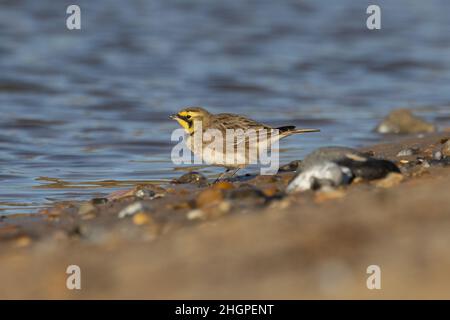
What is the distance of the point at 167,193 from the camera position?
8773 millimetres

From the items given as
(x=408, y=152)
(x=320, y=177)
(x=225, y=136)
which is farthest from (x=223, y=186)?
(x=408, y=152)

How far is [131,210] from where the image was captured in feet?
25.1

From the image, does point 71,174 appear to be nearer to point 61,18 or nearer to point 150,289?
point 150,289

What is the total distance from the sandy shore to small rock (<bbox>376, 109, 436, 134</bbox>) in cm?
542

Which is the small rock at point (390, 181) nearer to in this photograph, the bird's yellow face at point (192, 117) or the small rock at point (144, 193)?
the small rock at point (144, 193)

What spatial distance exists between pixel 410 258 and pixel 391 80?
13.8 meters

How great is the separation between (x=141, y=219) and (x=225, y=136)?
2163 mm

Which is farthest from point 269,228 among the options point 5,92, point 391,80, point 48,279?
point 391,80

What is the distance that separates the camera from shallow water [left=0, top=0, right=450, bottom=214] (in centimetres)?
1218

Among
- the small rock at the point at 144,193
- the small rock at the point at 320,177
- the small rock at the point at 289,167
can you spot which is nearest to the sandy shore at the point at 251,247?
the small rock at the point at 320,177

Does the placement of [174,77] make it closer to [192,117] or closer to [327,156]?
[192,117]

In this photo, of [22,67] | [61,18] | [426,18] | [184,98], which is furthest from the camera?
[426,18]

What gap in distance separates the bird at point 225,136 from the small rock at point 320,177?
1.29m

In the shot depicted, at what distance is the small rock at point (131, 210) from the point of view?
7590 millimetres
